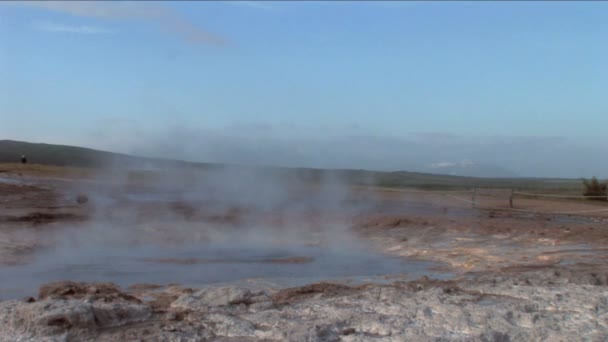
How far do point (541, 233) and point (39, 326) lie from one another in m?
9.75

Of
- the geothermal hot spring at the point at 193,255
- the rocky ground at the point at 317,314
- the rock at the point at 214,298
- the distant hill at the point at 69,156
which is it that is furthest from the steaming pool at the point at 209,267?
the distant hill at the point at 69,156

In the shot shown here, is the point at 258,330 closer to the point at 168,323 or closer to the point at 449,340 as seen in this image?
the point at 168,323

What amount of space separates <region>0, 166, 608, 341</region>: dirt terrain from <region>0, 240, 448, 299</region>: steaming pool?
28mm

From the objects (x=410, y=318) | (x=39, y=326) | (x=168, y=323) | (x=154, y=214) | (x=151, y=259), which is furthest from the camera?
(x=154, y=214)

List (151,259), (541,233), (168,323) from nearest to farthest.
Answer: (168,323), (151,259), (541,233)

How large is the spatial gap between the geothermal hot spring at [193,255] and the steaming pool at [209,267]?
1cm

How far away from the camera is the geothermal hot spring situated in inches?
323

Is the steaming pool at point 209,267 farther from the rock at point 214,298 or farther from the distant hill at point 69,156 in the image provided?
the distant hill at point 69,156

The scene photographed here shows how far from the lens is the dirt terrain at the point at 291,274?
16.9 feet

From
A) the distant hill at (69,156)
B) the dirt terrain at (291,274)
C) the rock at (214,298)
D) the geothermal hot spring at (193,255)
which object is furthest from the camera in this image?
the distant hill at (69,156)

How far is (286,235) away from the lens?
1310 centimetres

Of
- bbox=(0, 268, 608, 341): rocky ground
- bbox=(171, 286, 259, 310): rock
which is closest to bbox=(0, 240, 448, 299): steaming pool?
bbox=(0, 268, 608, 341): rocky ground

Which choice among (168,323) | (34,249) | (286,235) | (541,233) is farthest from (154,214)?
(168,323)

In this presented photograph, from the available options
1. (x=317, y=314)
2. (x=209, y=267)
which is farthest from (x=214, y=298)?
(x=209, y=267)
